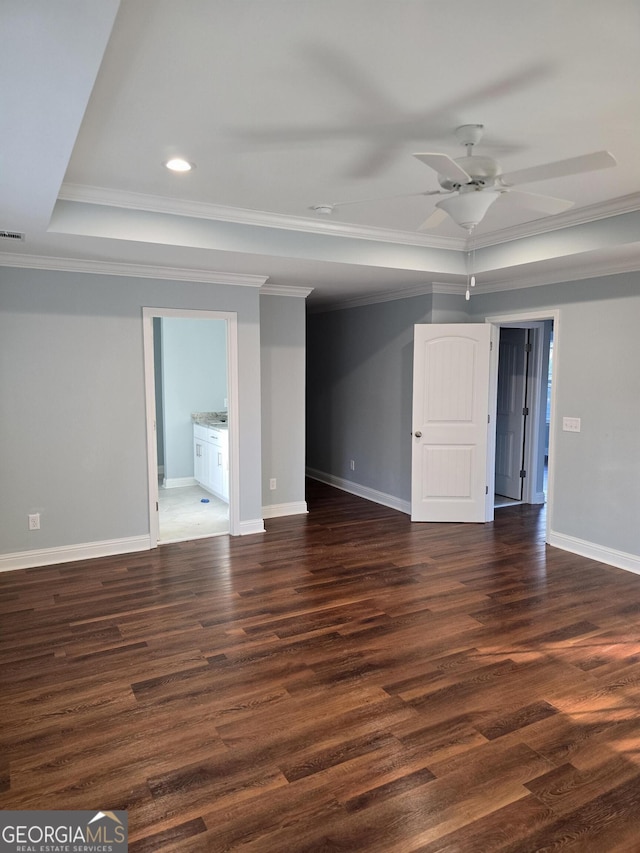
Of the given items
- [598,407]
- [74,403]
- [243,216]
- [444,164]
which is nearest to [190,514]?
[74,403]

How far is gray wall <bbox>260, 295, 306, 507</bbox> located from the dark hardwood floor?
4.94 ft

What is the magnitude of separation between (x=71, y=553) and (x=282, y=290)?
10.3 feet

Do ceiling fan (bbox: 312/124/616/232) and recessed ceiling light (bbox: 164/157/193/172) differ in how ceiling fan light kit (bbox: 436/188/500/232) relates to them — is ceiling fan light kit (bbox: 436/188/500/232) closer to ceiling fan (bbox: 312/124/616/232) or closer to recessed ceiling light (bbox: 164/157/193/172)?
ceiling fan (bbox: 312/124/616/232)

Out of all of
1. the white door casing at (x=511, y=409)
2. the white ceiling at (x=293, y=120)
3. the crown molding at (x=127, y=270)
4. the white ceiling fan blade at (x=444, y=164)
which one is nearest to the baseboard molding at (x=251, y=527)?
the crown molding at (x=127, y=270)

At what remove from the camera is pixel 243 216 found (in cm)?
396

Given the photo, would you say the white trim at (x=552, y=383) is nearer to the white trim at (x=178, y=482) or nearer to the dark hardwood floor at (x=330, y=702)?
the dark hardwood floor at (x=330, y=702)

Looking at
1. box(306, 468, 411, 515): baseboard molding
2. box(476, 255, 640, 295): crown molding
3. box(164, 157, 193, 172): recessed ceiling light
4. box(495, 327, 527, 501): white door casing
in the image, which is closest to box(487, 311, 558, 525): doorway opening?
box(495, 327, 527, 501): white door casing

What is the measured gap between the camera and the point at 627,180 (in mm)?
3332

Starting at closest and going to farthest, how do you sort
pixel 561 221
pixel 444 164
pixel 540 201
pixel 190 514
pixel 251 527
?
pixel 444 164 → pixel 540 201 → pixel 561 221 → pixel 251 527 → pixel 190 514

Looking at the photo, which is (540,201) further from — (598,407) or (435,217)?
(598,407)

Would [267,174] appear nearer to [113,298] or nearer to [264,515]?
[113,298]

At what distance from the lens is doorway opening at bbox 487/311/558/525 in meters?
6.39

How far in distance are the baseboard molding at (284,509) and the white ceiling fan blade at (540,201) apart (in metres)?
4.02

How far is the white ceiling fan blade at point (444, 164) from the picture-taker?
222cm
